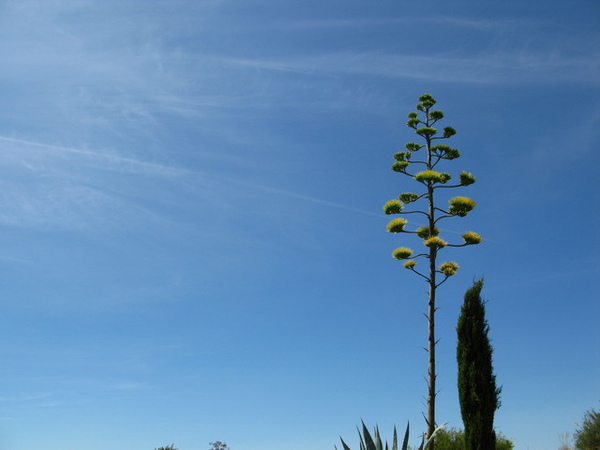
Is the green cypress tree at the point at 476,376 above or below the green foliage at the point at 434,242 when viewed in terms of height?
below

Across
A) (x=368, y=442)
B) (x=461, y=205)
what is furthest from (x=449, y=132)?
(x=368, y=442)

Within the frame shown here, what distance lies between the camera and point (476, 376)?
11836 millimetres

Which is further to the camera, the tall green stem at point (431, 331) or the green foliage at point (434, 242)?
the green foliage at point (434, 242)

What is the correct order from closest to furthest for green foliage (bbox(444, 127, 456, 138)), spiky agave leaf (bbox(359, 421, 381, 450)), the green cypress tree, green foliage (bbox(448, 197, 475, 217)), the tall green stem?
spiky agave leaf (bbox(359, 421, 381, 450)), the tall green stem, the green cypress tree, green foliage (bbox(448, 197, 475, 217)), green foliage (bbox(444, 127, 456, 138))

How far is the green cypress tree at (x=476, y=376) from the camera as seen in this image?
37.8ft

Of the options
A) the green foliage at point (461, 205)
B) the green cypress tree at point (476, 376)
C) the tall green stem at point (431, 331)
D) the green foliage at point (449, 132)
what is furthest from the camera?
the green foliage at point (449, 132)

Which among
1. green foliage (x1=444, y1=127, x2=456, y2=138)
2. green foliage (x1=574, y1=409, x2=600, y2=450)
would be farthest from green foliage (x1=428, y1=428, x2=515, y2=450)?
green foliage (x1=444, y1=127, x2=456, y2=138)

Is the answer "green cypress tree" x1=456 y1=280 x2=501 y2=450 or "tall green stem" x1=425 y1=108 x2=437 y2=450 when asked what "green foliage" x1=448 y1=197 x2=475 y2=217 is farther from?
"green cypress tree" x1=456 y1=280 x2=501 y2=450

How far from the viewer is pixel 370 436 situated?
9.27 meters

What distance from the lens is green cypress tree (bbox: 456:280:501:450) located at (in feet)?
37.8

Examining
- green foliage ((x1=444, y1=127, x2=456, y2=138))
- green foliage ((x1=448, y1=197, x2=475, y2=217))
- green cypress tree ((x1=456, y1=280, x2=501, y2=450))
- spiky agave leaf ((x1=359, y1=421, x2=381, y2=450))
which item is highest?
green foliage ((x1=444, y1=127, x2=456, y2=138))

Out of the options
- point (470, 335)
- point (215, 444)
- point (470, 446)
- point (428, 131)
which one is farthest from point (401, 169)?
point (215, 444)

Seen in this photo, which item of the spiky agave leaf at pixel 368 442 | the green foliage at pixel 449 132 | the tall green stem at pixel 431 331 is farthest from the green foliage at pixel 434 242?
the spiky agave leaf at pixel 368 442

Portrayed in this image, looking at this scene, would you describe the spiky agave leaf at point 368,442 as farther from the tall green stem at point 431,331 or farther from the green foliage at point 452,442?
the green foliage at point 452,442
